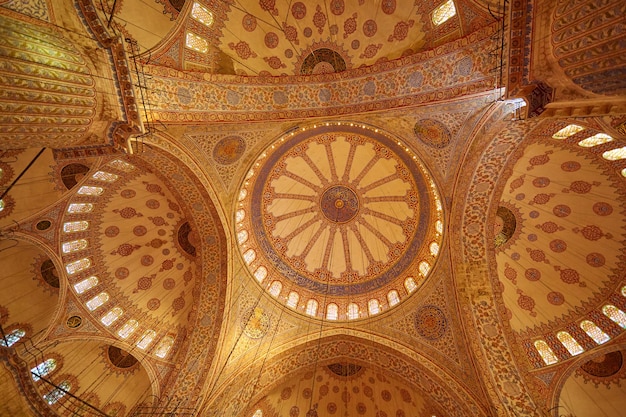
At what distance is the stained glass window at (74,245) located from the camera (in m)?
8.36

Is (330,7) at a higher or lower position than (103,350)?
higher

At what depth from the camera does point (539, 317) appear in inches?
327

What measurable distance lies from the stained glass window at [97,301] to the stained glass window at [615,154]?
48.3 ft

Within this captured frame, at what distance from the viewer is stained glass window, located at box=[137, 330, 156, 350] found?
9.08m

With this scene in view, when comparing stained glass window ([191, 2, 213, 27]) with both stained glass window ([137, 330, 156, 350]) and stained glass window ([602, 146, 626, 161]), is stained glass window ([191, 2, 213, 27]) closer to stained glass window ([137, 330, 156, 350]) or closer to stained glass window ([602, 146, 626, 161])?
stained glass window ([137, 330, 156, 350])

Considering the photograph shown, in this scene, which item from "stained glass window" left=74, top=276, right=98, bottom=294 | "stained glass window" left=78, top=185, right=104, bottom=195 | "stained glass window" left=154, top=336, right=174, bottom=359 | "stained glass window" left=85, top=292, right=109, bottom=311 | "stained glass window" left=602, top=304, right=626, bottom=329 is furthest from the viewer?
"stained glass window" left=154, top=336, right=174, bottom=359

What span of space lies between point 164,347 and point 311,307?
5115 millimetres

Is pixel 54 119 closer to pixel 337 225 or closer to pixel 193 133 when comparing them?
pixel 193 133

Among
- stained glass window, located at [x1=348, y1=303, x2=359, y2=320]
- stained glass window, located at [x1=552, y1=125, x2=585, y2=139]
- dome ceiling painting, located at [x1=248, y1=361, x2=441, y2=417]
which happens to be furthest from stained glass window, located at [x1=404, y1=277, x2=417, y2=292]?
stained glass window, located at [x1=552, y1=125, x2=585, y2=139]

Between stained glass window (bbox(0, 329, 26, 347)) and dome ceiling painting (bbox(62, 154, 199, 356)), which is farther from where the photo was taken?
dome ceiling painting (bbox(62, 154, 199, 356))

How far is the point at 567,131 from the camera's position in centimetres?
657

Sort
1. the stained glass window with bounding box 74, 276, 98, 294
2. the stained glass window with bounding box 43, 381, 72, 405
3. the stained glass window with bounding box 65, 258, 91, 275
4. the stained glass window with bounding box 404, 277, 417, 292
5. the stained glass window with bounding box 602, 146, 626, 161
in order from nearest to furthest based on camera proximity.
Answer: the stained glass window with bounding box 602, 146, 626, 161
the stained glass window with bounding box 43, 381, 72, 405
the stained glass window with bounding box 65, 258, 91, 275
the stained glass window with bounding box 74, 276, 98, 294
the stained glass window with bounding box 404, 277, 417, 292

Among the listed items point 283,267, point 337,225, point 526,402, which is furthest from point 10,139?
point 526,402

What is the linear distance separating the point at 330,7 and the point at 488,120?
15.0ft
